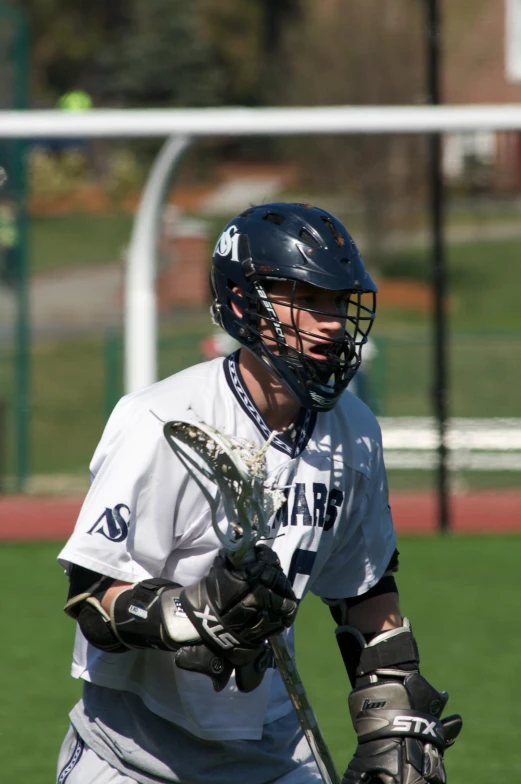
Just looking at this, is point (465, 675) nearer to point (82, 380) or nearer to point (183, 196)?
point (82, 380)

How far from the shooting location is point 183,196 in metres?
26.8

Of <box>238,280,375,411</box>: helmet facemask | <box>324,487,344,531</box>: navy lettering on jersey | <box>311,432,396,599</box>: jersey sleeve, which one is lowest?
<box>311,432,396,599</box>: jersey sleeve

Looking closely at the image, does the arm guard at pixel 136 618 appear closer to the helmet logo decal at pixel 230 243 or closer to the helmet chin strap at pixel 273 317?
the helmet chin strap at pixel 273 317

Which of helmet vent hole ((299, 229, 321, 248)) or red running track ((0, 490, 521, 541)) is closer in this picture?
helmet vent hole ((299, 229, 321, 248))

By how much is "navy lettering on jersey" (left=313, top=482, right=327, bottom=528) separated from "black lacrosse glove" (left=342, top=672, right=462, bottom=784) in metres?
0.35

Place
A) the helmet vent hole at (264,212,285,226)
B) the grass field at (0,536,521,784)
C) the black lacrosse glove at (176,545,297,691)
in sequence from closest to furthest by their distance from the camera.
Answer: the black lacrosse glove at (176,545,297,691)
the helmet vent hole at (264,212,285,226)
the grass field at (0,536,521,784)

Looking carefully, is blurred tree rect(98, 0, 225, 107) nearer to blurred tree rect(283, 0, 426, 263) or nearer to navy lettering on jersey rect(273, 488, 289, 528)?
blurred tree rect(283, 0, 426, 263)

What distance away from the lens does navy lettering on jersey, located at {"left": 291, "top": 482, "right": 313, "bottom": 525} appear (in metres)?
2.49

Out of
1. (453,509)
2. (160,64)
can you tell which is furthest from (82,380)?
(160,64)

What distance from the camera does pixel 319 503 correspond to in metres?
2.52

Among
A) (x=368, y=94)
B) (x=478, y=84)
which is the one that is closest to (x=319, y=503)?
(x=478, y=84)

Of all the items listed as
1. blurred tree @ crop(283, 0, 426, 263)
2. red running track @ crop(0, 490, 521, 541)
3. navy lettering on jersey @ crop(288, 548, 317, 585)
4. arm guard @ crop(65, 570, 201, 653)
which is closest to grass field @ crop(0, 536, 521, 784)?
red running track @ crop(0, 490, 521, 541)

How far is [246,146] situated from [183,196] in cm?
626

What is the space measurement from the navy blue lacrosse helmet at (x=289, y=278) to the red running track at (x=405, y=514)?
5658 mm
